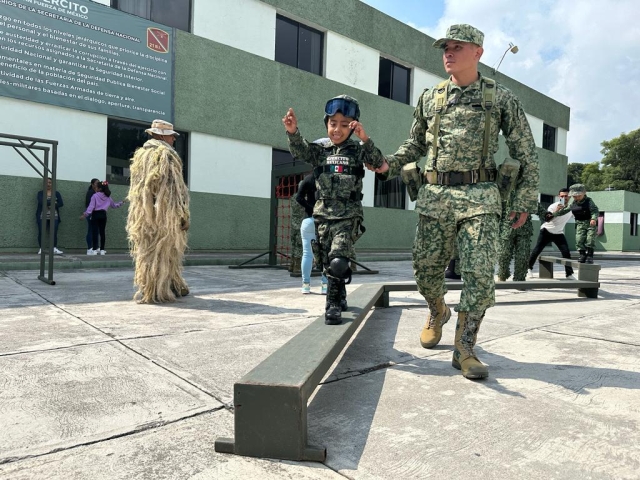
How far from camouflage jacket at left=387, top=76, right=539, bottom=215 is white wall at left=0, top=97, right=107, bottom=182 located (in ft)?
28.5

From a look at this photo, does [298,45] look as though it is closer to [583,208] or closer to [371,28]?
[371,28]

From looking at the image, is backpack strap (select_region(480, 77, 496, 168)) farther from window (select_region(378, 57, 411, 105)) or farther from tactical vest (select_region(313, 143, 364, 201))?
window (select_region(378, 57, 411, 105))

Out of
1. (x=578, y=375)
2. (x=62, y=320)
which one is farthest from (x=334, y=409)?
(x=62, y=320)

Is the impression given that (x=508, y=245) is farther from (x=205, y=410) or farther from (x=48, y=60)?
(x=48, y=60)

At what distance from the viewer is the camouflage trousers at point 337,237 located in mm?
3078

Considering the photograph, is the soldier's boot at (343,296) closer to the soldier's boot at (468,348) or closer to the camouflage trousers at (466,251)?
the camouflage trousers at (466,251)

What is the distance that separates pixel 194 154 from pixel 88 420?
9.71 m

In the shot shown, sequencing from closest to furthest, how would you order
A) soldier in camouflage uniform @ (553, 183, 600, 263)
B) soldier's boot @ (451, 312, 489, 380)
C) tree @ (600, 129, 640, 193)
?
soldier's boot @ (451, 312, 489, 380) < soldier in camouflage uniform @ (553, 183, 600, 263) < tree @ (600, 129, 640, 193)

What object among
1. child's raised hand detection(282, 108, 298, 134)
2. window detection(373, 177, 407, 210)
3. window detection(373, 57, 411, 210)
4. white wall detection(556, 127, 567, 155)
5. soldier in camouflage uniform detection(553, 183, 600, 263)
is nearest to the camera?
child's raised hand detection(282, 108, 298, 134)

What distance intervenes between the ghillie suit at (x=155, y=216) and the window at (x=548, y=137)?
2223 cm

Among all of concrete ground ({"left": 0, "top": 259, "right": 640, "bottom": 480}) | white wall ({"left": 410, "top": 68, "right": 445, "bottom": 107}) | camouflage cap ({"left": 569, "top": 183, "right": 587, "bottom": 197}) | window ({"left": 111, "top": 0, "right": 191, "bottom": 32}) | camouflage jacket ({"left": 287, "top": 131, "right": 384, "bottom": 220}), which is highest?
white wall ({"left": 410, "top": 68, "right": 445, "bottom": 107})

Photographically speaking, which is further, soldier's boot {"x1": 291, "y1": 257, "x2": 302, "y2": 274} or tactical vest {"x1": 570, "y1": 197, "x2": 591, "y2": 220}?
tactical vest {"x1": 570, "y1": 197, "x2": 591, "y2": 220}

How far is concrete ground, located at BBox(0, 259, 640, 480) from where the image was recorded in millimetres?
1562

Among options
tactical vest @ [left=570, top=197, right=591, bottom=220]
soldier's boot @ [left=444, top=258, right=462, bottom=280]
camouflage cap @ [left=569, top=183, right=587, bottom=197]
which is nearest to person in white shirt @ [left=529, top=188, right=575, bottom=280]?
camouflage cap @ [left=569, top=183, right=587, bottom=197]
